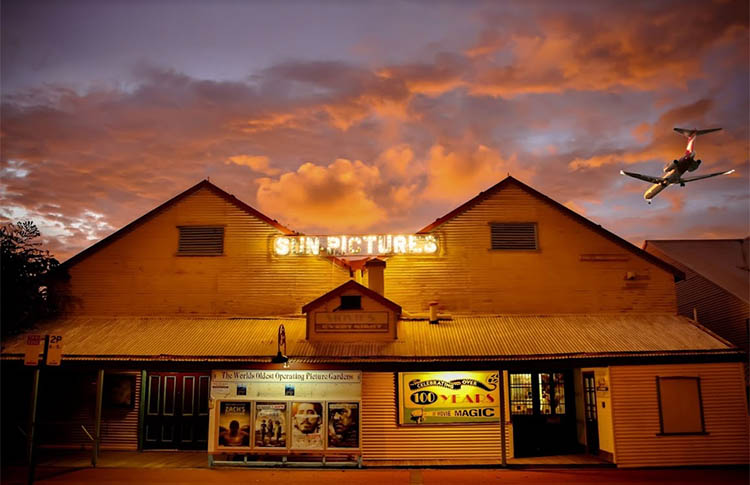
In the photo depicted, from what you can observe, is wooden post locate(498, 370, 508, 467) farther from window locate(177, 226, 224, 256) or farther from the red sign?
the red sign

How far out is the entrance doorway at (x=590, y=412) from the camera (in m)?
16.7

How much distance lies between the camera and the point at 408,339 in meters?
16.4

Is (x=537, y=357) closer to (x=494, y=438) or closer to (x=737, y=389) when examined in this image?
(x=494, y=438)

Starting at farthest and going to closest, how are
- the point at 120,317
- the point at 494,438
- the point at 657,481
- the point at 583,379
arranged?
the point at 120,317
the point at 583,379
the point at 494,438
the point at 657,481

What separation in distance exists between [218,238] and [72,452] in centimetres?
816

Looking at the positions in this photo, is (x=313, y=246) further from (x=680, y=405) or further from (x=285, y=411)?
(x=680, y=405)

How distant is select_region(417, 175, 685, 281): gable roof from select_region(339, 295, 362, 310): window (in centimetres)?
369

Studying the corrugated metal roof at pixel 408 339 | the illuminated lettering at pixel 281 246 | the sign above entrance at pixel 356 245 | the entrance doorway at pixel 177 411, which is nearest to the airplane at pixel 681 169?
the corrugated metal roof at pixel 408 339

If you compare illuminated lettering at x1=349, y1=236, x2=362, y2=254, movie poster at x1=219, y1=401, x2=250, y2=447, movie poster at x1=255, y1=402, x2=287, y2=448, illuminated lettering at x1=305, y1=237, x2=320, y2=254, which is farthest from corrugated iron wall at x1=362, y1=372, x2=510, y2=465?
illuminated lettering at x1=305, y1=237, x2=320, y2=254

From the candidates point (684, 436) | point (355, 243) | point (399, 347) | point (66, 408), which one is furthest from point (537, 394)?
point (66, 408)

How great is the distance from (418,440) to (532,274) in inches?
264

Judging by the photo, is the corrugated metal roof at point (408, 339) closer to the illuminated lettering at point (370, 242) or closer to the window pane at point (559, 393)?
the window pane at point (559, 393)

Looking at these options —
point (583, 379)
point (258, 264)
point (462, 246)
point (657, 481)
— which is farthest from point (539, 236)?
point (258, 264)

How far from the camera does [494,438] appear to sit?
1593cm
